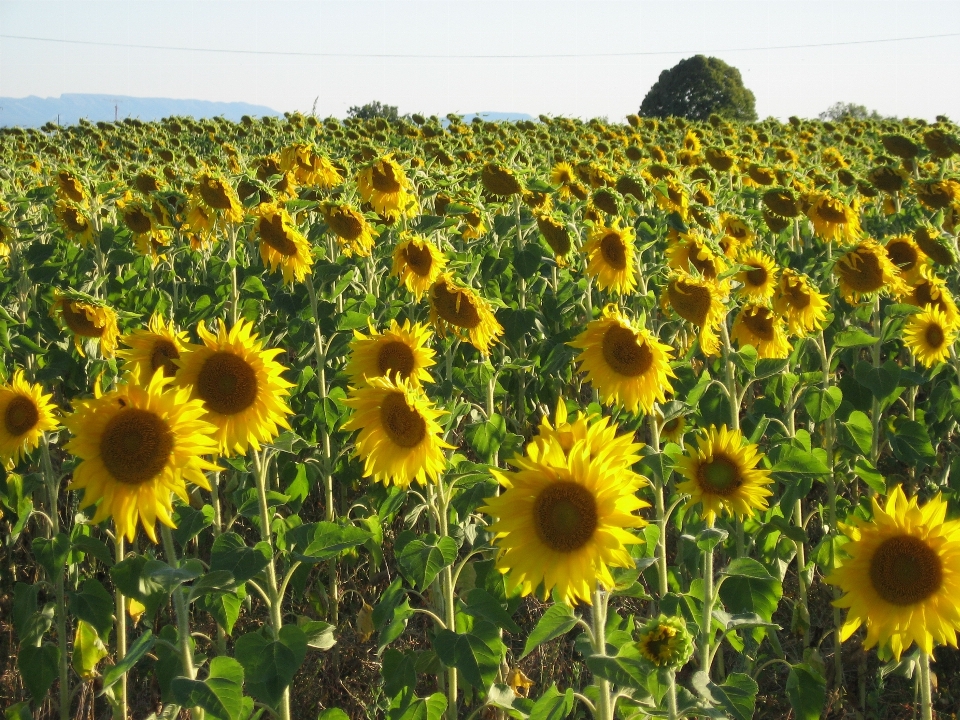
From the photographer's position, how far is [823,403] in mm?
3488

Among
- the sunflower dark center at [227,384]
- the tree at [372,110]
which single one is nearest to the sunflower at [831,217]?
the sunflower dark center at [227,384]

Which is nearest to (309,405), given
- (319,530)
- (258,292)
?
(258,292)

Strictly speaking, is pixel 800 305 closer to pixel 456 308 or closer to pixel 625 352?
pixel 625 352

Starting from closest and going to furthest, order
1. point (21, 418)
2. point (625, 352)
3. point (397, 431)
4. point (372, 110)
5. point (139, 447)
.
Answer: point (139, 447) < point (397, 431) < point (21, 418) < point (625, 352) < point (372, 110)

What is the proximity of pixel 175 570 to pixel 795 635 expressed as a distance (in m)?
2.64

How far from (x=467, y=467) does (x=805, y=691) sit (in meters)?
1.32

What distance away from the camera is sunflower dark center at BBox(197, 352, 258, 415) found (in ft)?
8.05

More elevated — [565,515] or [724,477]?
[724,477]

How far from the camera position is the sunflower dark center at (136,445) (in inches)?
84.3

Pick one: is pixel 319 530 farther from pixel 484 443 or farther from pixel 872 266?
pixel 872 266

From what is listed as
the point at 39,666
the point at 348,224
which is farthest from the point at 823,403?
the point at 39,666

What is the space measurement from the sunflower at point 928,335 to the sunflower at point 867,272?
198mm

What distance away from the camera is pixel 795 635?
3637 mm

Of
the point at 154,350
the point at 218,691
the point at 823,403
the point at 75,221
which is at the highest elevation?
the point at 75,221
